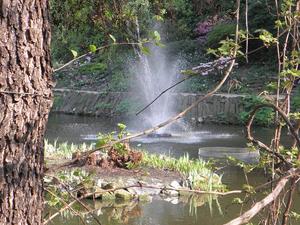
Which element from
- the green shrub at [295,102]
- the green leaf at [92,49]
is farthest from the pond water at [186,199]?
the green shrub at [295,102]

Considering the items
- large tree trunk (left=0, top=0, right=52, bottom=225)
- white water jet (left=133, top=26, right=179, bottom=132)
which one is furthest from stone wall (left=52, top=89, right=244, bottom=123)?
large tree trunk (left=0, top=0, right=52, bottom=225)

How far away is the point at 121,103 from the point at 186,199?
9734 mm

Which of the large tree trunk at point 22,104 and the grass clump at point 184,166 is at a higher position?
the large tree trunk at point 22,104

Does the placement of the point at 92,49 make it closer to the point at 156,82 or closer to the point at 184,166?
the point at 184,166

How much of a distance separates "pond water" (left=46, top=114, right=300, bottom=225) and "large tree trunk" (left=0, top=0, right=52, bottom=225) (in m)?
0.85

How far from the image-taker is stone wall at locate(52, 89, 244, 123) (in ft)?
45.6

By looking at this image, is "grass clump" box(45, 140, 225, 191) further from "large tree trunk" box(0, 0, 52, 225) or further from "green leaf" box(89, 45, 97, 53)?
"large tree trunk" box(0, 0, 52, 225)

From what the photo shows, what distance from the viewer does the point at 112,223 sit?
18.0 feet

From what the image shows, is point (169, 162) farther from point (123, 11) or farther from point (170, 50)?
point (170, 50)

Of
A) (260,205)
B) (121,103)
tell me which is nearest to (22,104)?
(260,205)

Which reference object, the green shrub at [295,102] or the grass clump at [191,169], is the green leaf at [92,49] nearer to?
the grass clump at [191,169]

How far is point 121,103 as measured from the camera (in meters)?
16.0

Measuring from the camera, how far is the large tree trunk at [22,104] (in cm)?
164

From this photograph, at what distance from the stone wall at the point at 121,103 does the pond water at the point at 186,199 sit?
1.81 ft
